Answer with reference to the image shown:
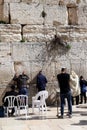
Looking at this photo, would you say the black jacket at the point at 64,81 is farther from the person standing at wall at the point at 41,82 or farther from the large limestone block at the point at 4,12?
the large limestone block at the point at 4,12

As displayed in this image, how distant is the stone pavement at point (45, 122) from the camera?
9656 millimetres

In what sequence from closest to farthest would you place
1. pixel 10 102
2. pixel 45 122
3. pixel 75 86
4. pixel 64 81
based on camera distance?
pixel 45 122 < pixel 64 81 < pixel 10 102 < pixel 75 86

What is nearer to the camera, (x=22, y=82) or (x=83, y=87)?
(x=22, y=82)

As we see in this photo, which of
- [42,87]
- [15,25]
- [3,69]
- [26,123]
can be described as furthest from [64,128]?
[15,25]

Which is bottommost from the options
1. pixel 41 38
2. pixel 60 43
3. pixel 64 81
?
pixel 64 81

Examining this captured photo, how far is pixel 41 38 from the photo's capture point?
52.9ft

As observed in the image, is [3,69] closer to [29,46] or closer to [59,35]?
[29,46]

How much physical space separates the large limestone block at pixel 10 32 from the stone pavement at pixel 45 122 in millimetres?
4173

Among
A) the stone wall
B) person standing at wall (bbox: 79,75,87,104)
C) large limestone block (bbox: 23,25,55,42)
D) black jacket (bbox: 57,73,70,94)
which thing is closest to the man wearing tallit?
person standing at wall (bbox: 79,75,87,104)

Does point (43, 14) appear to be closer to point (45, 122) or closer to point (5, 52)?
point (5, 52)

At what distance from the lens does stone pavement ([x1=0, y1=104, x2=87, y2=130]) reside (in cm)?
966

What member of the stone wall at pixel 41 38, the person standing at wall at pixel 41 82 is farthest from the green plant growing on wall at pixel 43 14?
the person standing at wall at pixel 41 82

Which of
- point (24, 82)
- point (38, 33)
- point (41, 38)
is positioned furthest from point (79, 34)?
point (24, 82)

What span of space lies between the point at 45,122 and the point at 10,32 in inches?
243
